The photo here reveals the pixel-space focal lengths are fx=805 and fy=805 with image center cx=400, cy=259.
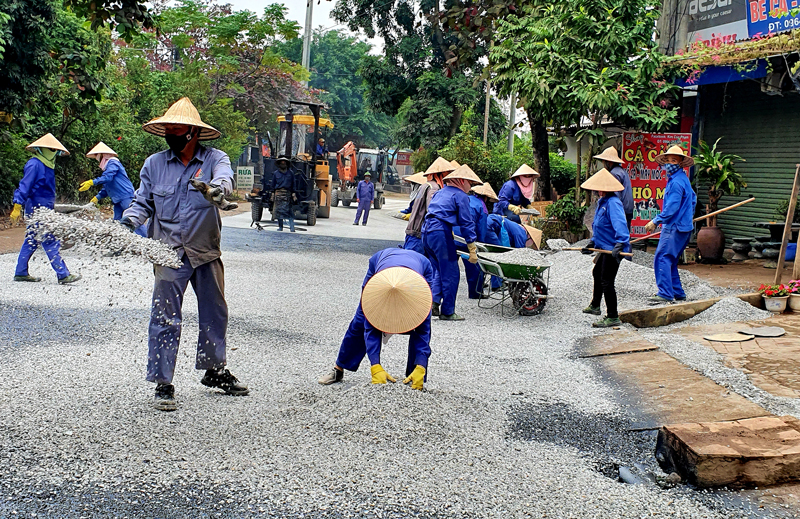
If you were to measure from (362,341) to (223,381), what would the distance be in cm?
98

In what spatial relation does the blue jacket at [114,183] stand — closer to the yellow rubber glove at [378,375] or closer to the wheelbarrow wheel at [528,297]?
the wheelbarrow wheel at [528,297]

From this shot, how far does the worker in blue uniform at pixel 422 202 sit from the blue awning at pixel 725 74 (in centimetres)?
566

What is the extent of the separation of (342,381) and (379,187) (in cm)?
3235

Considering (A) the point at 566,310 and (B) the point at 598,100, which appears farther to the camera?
(B) the point at 598,100

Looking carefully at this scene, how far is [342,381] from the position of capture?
5.81 m

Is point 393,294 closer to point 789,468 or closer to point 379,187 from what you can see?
point 789,468

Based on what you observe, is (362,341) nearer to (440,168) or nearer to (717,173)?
(440,168)

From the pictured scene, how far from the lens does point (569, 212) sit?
1515 cm

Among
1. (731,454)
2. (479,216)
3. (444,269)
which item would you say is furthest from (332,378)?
(479,216)

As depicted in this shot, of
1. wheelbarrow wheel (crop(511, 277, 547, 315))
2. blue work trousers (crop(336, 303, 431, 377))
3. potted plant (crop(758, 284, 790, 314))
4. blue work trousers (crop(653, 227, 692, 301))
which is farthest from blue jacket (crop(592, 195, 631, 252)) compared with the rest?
blue work trousers (crop(336, 303, 431, 377))

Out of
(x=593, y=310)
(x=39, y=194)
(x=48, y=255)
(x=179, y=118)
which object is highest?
(x=179, y=118)

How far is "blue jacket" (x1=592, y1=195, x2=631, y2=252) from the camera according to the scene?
865 cm

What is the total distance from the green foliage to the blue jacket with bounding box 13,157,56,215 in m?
9.05

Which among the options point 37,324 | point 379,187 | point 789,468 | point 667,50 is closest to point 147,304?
point 37,324
